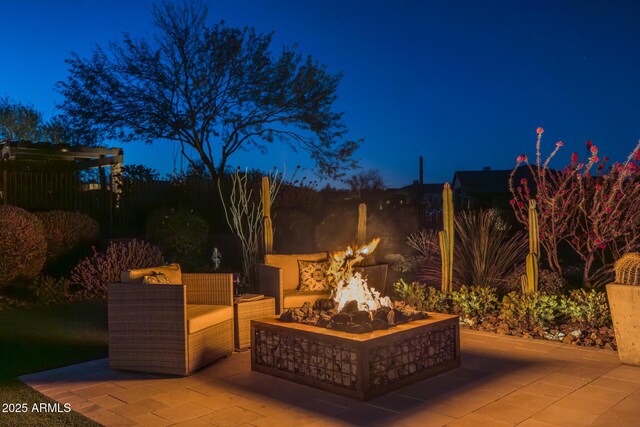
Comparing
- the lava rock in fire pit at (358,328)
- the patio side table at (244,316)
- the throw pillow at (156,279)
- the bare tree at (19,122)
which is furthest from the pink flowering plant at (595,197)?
the bare tree at (19,122)

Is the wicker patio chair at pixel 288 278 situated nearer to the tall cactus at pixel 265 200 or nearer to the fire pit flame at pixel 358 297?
the fire pit flame at pixel 358 297

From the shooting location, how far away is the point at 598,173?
775 cm

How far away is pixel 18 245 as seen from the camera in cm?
787

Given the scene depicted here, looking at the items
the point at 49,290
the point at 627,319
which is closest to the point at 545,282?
the point at 627,319

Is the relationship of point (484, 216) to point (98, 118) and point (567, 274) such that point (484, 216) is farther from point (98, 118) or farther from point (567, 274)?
point (98, 118)

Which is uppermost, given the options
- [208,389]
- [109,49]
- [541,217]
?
[109,49]

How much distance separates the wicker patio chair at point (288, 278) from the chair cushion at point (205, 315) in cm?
83

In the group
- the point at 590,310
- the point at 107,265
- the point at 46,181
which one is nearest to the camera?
the point at 590,310

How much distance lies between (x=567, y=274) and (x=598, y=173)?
2.19 meters

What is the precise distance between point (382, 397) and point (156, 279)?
7.08 feet

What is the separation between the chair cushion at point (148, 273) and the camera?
4805mm

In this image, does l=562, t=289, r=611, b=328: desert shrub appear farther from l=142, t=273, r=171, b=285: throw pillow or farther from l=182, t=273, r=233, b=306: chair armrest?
l=142, t=273, r=171, b=285: throw pillow

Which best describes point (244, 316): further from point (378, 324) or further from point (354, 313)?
point (378, 324)

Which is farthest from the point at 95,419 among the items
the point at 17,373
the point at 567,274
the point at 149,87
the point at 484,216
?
the point at 149,87
